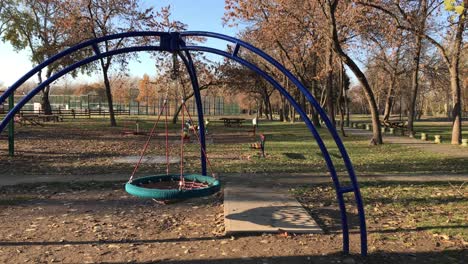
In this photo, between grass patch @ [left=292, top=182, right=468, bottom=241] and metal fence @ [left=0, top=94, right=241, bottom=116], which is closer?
grass patch @ [left=292, top=182, right=468, bottom=241]

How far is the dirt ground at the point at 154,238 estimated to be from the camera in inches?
193

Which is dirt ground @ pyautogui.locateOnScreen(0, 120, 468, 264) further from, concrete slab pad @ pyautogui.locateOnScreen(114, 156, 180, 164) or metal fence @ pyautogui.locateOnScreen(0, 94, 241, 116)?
metal fence @ pyautogui.locateOnScreen(0, 94, 241, 116)

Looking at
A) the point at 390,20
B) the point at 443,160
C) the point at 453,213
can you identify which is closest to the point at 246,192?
the point at 453,213

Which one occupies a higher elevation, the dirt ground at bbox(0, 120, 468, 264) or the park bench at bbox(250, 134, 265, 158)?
the park bench at bbox(250, 134, 265, 158)

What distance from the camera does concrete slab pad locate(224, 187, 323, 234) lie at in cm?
583

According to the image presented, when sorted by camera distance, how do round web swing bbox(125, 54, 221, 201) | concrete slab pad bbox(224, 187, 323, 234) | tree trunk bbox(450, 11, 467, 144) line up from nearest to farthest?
round web swing bbox(125, 54, 221, 201) → concrete slab pad bbox(224, 187, 323, 234) → tree trunk bbox(450, 11, 467, 144)

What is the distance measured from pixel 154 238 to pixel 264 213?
1.72 metres

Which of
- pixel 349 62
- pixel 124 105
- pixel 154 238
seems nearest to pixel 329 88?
pixel 349 62

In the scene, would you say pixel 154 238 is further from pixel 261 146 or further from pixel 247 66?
pixel 261 146

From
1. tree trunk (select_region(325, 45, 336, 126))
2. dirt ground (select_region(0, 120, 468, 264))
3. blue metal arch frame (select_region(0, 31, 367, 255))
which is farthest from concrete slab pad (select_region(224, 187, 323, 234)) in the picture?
tree trunk (select_region(325, 45, 336, 126))

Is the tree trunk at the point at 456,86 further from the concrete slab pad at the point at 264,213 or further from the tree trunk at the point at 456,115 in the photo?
the concrete slab pad at the point at 264,213

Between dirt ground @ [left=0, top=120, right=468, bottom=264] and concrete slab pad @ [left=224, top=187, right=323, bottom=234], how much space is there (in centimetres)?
16

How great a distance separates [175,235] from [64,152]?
11.0 metres

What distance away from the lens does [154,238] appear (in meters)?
5.67
